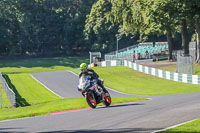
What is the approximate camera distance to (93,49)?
3949 inches

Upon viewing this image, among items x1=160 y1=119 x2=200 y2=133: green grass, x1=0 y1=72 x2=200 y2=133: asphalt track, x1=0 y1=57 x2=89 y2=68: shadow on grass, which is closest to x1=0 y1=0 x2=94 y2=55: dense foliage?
x1=0 y1=57 x2=89 y2=68: shadow on grass

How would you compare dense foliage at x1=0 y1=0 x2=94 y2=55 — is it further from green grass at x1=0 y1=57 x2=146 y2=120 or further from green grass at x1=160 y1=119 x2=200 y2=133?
green grass at x1=160 y1=119 x2=200 y2=133

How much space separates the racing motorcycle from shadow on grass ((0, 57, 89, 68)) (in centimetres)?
7100

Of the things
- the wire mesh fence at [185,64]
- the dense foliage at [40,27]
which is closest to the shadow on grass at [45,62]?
the dense foliage at [40,27]

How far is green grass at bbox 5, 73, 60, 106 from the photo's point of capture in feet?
106

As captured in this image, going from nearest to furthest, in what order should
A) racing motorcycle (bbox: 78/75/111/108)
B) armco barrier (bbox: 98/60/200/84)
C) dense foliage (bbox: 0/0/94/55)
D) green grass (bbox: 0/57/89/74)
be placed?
1. racing motorcycle (bbox: 78/75/111/108)
2. armco barrier (bbox: 98/60/200/84)
3. green grass (bbox: 0/57/89/74)
4. dense foliage (bbox: 0/0/94/55)

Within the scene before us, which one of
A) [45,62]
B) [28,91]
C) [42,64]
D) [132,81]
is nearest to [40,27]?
[45,62]

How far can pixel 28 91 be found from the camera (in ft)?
125

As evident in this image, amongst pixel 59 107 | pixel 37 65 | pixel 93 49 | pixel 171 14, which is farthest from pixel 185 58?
pixel 93 49

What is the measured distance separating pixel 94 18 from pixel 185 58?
53.0 metres

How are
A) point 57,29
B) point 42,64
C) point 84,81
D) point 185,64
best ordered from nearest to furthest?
1. point 84,81
2. point 185,64
3. point 42,64
4. point 57,29

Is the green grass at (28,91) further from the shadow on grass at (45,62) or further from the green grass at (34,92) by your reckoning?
the shadow on grass at (45,62)

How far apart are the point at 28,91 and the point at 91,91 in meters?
21.2

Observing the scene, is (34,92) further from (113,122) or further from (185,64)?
(113,122)
